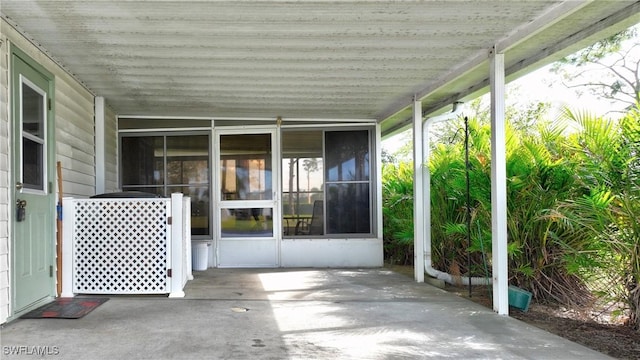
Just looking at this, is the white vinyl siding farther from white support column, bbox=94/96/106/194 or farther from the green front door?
the green front door

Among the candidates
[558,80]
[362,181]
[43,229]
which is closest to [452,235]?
[362,181]

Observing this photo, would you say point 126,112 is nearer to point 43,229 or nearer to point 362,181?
point 43,229

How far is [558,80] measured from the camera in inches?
536

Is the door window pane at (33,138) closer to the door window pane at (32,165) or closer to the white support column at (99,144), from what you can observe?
the door window pane at (32,165)

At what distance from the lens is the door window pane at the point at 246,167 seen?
20.9 ft

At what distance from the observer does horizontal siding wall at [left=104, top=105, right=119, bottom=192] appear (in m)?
5.49

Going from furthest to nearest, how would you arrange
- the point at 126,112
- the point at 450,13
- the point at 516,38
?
the point at 126,112
the point at 516,38
the point at 450,13

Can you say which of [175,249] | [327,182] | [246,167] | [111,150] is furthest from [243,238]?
[111,150]

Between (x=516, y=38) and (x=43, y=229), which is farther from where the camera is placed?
(x=43, y=229)

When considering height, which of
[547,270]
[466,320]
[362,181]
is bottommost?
[466,320]

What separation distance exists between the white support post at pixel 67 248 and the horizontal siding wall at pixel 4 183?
94cm

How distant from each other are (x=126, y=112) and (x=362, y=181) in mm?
3845

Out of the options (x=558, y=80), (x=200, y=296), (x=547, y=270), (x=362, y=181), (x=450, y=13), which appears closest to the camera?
(x=450, y=13)

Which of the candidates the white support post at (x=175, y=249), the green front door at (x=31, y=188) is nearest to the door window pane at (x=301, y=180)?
the white support post at (x=175, y=249)
